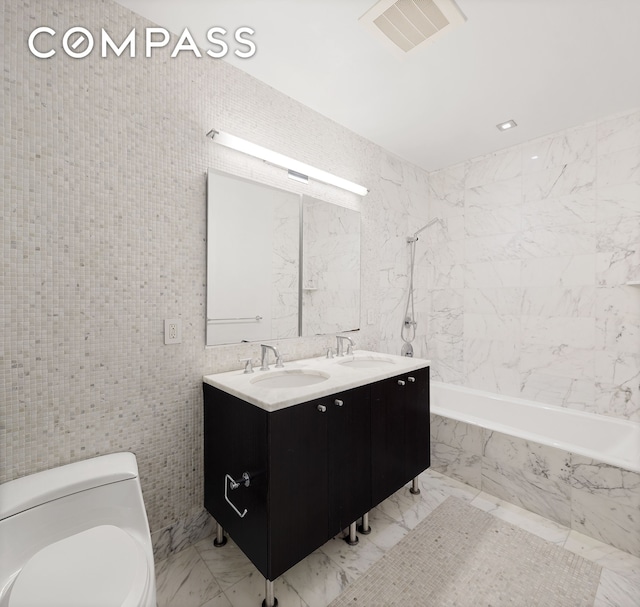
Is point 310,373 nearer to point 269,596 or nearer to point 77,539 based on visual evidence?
point 269,596

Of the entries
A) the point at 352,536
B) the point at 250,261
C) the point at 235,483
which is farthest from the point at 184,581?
the point at 250,261

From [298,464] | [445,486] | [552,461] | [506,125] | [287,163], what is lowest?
[445,486]

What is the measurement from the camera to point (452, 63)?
1.74 meters

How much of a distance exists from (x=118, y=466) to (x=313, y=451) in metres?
0.75

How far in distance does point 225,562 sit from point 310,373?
0.93 m

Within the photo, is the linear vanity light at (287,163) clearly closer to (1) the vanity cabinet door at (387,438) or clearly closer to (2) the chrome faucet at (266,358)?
(2) the chrome faucet at (266,358)

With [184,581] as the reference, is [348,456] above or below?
above

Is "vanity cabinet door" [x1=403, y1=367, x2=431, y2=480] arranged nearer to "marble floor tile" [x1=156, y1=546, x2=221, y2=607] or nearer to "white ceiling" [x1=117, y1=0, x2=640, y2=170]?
"marble floor tile" [x1=156, y1=546, x2=221, y2=607]

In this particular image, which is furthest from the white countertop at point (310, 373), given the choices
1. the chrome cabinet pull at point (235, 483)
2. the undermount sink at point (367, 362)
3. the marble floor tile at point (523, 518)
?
the marble floor tile at point (523, 518)

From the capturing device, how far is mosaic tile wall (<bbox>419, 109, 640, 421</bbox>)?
2.17 metres

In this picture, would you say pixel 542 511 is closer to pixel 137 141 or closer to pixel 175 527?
pixel 175 527

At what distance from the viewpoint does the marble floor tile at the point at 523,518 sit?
1.74m

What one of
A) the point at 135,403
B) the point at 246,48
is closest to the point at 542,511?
the point at 135,403

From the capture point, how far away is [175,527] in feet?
5.07
